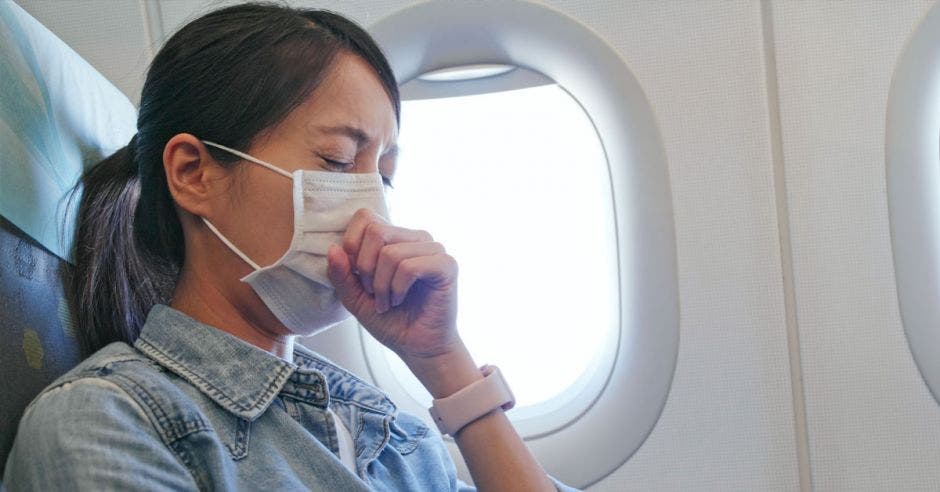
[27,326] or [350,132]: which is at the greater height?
[350,132]

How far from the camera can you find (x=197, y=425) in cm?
120

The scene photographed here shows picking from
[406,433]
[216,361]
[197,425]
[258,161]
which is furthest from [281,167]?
[406,433]

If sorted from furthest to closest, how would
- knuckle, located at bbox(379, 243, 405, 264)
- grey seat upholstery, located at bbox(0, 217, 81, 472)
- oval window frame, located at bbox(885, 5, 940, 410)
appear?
oval window frame, located at bbox(885, 5, 940, 410)
knuckle, located at bbox(379, 243, 405, 264)
grey seat upholstery, located at bbox(0, 217, 81, 472)

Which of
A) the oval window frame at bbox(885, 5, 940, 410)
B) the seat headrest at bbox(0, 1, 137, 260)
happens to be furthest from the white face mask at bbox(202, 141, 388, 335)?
the oval window frame at bbox(885, 5, 940, 410)

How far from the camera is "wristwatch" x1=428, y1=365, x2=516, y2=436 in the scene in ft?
4.93

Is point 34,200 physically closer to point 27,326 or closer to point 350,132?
point 27,326

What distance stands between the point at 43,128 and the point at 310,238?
39cm

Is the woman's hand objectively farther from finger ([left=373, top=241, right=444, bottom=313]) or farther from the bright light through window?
the bright light through window

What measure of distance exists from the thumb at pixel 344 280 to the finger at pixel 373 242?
16 millimetres

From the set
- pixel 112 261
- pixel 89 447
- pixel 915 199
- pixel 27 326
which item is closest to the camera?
pixel 89 447

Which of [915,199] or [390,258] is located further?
[915,199]

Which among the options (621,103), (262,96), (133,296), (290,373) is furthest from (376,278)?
(621,103)

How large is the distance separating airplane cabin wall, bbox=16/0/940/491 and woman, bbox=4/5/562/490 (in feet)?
2.02

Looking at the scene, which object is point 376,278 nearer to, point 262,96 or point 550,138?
point 262,96
